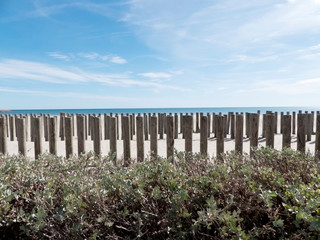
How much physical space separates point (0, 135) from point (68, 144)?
1.48 metres

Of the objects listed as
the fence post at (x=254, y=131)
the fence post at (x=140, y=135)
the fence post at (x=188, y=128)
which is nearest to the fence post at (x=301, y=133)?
the fence post at (x=254, y=131)

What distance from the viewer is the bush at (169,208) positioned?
1.59 meters

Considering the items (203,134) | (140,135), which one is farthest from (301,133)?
(140,135)

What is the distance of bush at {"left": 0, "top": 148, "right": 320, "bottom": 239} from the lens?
Answer: 5.22ft

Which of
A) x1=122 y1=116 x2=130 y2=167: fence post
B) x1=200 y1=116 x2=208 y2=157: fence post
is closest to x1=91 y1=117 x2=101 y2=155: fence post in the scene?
x1=122 y1=116 x2=130 y2=167: fence post

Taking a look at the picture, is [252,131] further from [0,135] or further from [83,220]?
[0,135]

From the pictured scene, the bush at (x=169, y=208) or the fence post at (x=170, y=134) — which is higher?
the fence post at (x=170, y=134)

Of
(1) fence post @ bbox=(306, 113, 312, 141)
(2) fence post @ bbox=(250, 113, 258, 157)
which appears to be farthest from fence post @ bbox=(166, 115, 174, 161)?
(1) fence post @ bbox=(306, 113, 312, 141)

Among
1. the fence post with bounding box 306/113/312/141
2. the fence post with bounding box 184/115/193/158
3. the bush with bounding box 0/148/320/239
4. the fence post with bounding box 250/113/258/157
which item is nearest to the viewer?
the bush with bounding box 0/148/320/239

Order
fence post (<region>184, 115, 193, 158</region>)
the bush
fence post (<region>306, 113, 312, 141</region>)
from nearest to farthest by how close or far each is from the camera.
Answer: the bush
fence post (<region>184, 115, 193, 158</region>)
fence post (<region>306, 113, 312, 141</region>)

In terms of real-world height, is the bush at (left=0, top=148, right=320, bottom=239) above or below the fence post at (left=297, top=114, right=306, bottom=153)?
below

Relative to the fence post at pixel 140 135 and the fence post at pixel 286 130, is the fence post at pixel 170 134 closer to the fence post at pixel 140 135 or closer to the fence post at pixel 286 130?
the fence post at pixel 140 135

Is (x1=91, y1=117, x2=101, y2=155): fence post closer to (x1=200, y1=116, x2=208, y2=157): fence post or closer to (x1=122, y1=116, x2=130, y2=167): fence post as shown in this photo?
(x1=122, y1=116, x2=130, y2=167): fence post

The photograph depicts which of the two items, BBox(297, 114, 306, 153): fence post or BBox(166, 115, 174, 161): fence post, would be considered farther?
BBox(297, 114, 306, 153): fence post
